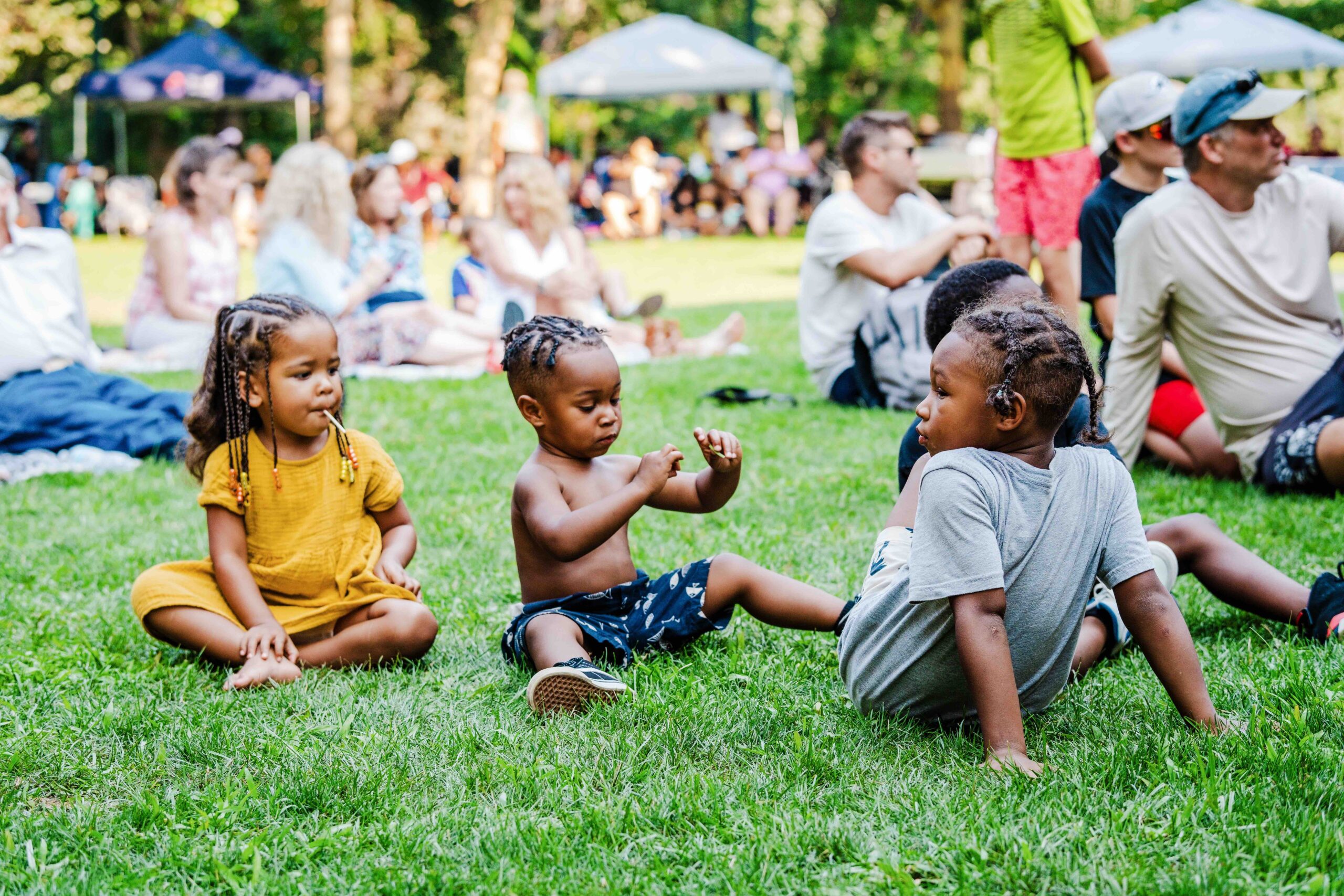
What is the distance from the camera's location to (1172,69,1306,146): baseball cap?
4.50 meters

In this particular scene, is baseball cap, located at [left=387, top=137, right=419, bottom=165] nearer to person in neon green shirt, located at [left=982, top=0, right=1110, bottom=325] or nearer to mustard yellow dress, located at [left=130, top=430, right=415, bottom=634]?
person in neon green shirt, located at [left=982, top=0, right=1110, bottom=325]

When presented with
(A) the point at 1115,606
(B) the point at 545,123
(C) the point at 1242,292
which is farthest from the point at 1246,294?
(B) the point at 545,123

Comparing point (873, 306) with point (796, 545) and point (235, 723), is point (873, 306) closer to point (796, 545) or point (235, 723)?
point (796, 545)

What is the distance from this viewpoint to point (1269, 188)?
477 centimetres

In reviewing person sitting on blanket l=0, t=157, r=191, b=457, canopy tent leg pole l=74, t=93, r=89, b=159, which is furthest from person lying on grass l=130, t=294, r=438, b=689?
canopy tent leg pole l=74, t=93, r=89, b=159

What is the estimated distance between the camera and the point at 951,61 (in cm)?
2275

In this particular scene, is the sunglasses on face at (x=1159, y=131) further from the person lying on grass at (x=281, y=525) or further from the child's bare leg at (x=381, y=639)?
the child's bare leg at (x=381, y=639)

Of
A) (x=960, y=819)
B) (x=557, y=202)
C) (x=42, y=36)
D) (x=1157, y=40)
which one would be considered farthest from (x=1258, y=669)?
(x=42, y=36)

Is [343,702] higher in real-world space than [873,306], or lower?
lower

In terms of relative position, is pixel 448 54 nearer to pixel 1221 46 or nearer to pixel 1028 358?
pixel 1221 46

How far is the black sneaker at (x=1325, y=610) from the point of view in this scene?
317 cm

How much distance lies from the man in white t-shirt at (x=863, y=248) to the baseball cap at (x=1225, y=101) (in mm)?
1837

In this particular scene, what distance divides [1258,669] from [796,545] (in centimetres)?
168

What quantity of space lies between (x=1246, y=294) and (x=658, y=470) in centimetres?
278
